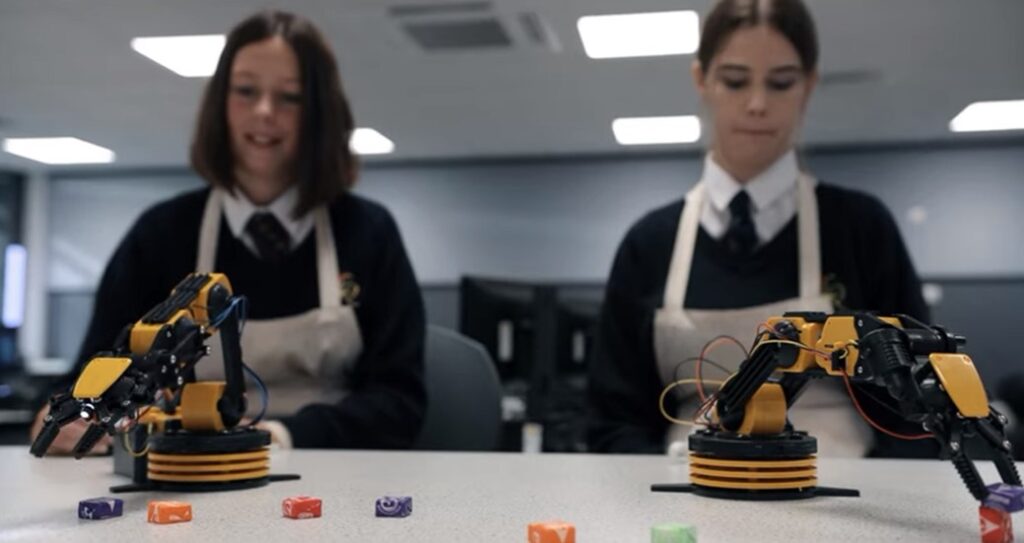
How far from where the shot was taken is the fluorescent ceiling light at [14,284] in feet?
25.5

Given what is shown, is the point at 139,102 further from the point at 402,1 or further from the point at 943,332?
the point at 943,332

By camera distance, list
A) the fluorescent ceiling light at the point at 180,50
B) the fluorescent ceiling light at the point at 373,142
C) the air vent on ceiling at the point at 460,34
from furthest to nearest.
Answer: the fluorescent ceiling light at the point at 373,142
the fluorescent ceiling light at the point at 180,50
the air vent on ceiling at the point at 460,34

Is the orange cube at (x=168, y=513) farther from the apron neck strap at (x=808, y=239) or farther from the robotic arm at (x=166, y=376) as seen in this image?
the apron neck strap at (x=808, y=239)

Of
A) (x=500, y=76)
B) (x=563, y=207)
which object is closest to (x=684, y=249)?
(x=500, y=76)

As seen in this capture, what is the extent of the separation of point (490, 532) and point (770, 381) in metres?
0.29

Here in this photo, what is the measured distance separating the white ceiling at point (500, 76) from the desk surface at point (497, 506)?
9.16 ft

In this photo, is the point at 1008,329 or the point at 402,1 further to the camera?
the point at 1008,329

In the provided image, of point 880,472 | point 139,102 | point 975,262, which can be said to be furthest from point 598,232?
point 880,472

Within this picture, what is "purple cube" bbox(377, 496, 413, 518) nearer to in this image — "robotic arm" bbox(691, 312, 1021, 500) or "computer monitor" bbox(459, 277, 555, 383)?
"robotic arm" bbox(691, 312, 1021, 500)

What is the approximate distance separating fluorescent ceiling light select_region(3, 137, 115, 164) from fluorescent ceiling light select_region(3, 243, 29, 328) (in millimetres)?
898

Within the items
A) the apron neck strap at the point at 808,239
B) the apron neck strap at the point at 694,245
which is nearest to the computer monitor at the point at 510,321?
the apron neck strap at the point at 694,245

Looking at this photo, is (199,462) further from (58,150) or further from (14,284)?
(14,284)

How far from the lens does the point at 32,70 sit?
497 centimetres

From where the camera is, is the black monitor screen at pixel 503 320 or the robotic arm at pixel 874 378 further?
the black monitor screen at pixel 503 320
